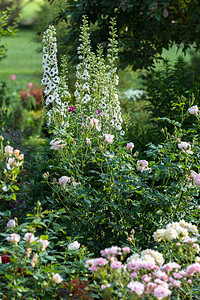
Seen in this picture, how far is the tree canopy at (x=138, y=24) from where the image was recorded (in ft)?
15.3

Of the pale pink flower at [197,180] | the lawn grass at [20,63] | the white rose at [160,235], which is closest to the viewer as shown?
the white rose at [160,235]

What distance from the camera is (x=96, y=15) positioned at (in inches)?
192

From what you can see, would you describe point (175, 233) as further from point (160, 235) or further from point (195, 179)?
point (195, 179)

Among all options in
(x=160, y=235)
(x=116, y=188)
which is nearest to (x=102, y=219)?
(x=116, y=188)

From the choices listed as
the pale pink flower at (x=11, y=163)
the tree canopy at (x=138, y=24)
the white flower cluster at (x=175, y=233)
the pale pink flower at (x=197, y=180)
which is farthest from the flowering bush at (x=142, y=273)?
the tree canopy at (x=138, y=24)

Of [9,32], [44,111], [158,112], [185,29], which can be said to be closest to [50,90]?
[44,111]

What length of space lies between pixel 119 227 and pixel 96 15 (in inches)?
123

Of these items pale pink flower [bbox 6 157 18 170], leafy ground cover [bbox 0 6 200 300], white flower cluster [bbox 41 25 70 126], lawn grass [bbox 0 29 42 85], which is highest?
white flower cluster [bbox 41 25 70 126]

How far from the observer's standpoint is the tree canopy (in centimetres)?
468

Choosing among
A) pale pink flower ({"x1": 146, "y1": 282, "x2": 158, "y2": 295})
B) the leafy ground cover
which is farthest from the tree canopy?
→ pale pink flower ({"x1": 146, "y1": 282, "x2": 158, "y2": 295})

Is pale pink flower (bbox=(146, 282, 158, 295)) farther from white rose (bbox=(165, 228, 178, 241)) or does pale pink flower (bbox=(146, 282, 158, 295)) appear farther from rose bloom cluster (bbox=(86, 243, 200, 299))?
white rose (bbox=(165, 228, 178, 241))

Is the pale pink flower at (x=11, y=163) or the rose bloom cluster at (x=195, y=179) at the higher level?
the pale pink flower at (x=11, y=163)

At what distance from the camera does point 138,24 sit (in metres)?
5.14

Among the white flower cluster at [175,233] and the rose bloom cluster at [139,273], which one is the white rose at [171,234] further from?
the rose bloom cluster at [139,273]
